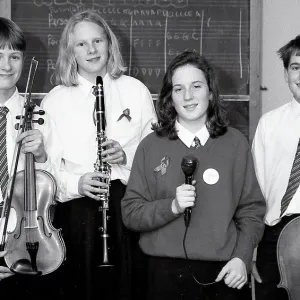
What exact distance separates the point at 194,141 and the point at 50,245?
689 mm

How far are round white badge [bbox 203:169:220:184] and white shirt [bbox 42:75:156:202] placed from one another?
50cm

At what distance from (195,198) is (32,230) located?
0.65m

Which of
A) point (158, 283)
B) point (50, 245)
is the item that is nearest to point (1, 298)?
point (50, 245)

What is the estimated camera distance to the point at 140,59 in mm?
3592

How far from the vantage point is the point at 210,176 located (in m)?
2.18

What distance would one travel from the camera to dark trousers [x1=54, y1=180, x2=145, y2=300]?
247 centimetres

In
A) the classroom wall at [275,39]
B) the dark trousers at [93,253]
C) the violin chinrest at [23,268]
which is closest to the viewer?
the violin chinrest at [23,268]

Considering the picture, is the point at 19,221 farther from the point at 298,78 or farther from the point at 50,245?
the point at 298,78

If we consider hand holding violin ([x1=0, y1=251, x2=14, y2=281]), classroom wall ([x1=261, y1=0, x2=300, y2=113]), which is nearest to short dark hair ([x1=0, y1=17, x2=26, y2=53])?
hand holding violin ([x1=0, y1=251, x2=14, y2=281])

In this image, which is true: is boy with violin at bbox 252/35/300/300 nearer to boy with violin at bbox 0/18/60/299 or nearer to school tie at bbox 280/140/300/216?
school tie at bbox 280/140/300/216

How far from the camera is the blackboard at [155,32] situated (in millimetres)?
3568

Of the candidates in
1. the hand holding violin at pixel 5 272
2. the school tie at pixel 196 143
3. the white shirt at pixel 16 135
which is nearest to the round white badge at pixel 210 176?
the school tie at pixel 196 143

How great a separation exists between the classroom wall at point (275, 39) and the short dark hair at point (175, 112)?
1.48 metres

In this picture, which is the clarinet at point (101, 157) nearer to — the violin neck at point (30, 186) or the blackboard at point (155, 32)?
the violin neck at point (30, 186)
